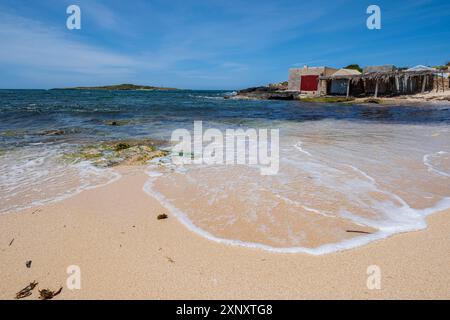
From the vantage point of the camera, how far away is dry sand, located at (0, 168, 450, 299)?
2465mm

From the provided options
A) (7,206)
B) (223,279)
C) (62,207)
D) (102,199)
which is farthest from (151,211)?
(7,206)

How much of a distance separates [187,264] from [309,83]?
53729mm

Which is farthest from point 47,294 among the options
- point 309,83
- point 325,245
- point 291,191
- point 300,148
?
point 309,83

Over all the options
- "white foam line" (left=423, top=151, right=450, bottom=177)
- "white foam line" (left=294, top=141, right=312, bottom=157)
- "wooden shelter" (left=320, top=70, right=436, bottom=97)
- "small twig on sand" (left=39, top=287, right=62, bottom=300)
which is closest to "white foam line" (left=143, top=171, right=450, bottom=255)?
"small twig on sand" (left=39, top=287, right=62, bottom=300)

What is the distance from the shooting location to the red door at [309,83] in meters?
50.8

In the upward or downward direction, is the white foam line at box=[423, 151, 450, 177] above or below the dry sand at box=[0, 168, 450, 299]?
above

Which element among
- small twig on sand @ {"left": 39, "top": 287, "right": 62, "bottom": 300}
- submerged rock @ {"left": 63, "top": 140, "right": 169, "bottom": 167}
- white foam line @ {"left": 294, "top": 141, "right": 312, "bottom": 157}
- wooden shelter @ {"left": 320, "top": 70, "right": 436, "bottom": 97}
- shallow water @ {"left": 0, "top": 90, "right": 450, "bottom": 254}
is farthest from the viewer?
wooden shelter @ {"left": 320, "top": 70, "right": 436, "bottom": 97}

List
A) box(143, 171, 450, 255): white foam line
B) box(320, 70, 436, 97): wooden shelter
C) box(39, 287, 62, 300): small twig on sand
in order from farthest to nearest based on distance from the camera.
A: box(320, 70, 436, 97): wooden shelter
box(143, 171, 450, 255): white foam line
box(39, 287, 62, 300): small twig on sand

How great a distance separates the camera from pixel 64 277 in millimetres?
2670

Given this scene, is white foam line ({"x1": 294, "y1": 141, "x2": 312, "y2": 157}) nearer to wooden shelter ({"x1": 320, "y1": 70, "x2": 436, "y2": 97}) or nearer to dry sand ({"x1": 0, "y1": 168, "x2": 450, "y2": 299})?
dry sand ({"x1": 0, "y1": 168, "x2": 450, "y2": 299})

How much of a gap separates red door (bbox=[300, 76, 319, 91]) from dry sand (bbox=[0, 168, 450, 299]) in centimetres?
5100

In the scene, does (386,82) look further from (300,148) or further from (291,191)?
(291,191)
